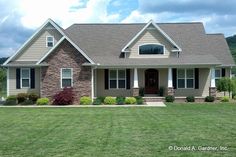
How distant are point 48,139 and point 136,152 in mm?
3549

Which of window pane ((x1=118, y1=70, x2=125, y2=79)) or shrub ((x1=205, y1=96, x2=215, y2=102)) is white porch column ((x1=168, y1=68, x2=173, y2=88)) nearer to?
shrub ((x1=205, y1=96, x2=215, y2=102))

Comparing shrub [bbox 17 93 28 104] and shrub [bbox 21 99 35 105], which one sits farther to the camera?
shrub [bbox 17 93 28 104]

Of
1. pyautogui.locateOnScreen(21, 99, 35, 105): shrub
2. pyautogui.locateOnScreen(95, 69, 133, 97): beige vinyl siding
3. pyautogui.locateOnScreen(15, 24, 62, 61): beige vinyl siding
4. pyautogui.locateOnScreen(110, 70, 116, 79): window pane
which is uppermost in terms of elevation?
pyautogui.locateOnScreen(15, 24, 62, 61): beige vinyl siding

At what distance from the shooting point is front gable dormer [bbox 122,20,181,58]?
119ft

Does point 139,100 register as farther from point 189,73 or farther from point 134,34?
point 134,34

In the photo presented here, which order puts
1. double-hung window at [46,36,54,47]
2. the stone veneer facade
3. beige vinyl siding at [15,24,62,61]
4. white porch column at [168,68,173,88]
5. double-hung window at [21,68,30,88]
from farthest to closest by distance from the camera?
beige vinyl siding at [15,24,62,61], double-hung window at [46,36,54,47], double-hung window at [21,68,30,88], white porch column at [168,68,173,88], the stone veneer facade

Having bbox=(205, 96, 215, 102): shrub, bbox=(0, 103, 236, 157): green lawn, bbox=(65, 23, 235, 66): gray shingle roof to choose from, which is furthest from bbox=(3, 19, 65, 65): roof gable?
bbox=(0, 103, 236, 157): green lawn

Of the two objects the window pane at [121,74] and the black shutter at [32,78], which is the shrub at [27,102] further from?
the window pane at [121,74]

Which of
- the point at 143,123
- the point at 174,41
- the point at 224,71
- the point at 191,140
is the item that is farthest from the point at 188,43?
the point at 191,140

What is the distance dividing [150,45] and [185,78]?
13.1 feet

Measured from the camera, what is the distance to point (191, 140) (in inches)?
510

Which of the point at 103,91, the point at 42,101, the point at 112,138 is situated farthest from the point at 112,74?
the point at 112,138

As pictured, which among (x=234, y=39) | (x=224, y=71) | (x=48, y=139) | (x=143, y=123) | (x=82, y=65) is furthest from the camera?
(x=234, y=39)

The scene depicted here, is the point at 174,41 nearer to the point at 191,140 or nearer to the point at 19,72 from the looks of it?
the point at 19,72
